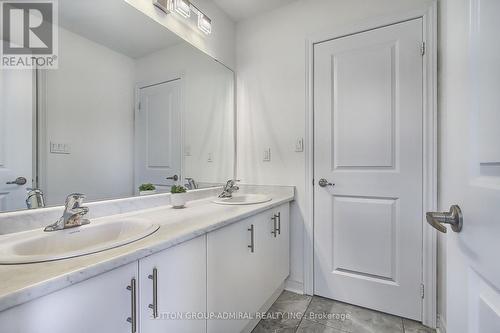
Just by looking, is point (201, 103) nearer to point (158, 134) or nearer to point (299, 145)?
point (158, 134)

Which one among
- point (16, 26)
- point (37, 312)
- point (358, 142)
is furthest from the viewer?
point (358, 142)

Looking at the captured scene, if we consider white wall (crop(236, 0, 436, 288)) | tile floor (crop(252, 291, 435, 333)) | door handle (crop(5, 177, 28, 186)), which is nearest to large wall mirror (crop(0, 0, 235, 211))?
door handle (crop(5, 177, 28, 186))

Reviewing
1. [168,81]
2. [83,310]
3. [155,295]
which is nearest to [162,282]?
[155,295]

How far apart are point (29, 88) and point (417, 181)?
2.13 meters

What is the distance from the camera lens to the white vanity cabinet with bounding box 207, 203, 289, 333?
107cm

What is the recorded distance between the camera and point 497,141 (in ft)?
1.34

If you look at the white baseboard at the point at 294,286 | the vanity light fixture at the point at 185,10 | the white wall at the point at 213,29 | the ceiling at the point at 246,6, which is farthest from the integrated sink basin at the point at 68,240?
the ceiling at the point at 246,6

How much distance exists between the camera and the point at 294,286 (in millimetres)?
1945

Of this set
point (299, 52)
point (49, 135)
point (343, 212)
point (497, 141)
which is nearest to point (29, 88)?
point (49, 135)

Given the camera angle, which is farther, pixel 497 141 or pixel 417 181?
pixel 417 181

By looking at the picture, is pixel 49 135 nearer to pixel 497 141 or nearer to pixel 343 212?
pixel 497 141

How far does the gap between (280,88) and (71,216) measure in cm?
170

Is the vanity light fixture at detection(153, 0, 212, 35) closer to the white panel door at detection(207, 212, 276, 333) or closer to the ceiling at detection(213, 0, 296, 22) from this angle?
the ceiling at detection(213, 0, 296, 22)

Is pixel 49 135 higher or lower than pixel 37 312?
higher
